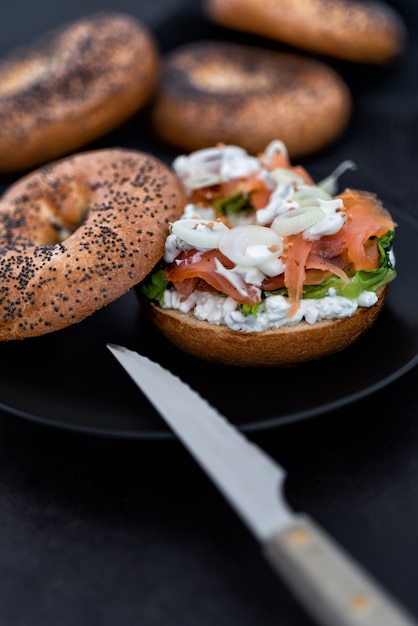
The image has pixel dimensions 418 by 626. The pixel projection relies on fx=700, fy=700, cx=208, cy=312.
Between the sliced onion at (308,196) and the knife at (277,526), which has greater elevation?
the sliced onion at (308,196)

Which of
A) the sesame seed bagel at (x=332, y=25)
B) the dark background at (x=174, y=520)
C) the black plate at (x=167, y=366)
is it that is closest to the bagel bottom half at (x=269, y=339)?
the black plate at (x=167, y=366)

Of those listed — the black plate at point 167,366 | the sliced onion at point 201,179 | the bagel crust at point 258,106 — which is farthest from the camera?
the bagel crust at point 258,106

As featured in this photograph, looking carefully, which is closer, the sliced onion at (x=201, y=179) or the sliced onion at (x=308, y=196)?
the sliced onion at (x=308, y=196)

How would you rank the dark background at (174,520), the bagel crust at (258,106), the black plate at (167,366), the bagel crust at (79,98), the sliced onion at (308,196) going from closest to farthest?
1. the dark background at (174,520)
2. the black plate at (167,366)
3. the sliced onion at (308,196)
4. the bagel crust at (79,98)
5. the bagel crust at (258,106)

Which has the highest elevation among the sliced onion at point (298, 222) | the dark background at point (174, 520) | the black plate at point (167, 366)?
the sliced onion at point (298, 222)

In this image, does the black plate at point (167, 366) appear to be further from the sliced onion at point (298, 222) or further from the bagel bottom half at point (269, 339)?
the sliced onion at point (298, 222)

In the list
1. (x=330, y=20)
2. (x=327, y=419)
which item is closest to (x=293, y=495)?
(x=327, y=419)

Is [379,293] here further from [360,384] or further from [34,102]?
[34,102]

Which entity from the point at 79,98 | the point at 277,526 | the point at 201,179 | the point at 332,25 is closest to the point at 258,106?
the point at 332,25
